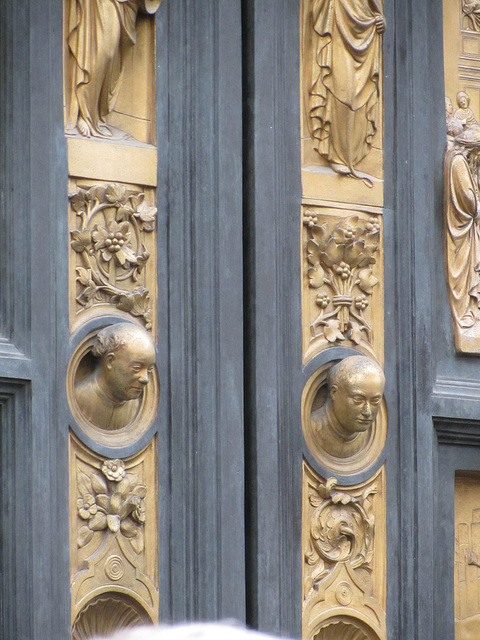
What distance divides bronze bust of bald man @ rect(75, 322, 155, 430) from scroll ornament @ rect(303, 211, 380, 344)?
603 mm

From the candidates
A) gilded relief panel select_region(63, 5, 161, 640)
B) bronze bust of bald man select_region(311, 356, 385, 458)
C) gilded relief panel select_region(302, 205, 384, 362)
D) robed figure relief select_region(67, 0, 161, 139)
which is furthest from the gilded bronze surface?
robed figure relief select_region(67, 0, 161, 139)

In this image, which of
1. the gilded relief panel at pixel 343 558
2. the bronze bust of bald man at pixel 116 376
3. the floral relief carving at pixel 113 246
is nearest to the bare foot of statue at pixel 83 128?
the floral relief carving at pixel 113 246

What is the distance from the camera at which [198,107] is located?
4395mm

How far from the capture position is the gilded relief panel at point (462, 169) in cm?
474

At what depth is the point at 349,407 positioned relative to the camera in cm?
439

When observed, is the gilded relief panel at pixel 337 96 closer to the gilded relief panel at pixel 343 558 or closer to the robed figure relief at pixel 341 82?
the robed figure relief at pixel 341 82

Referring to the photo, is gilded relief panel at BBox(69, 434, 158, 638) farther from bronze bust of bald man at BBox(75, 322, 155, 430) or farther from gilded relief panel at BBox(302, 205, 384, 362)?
gilded relief panel at BBox(302, 205, 384, 362)

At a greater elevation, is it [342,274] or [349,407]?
[342,274]

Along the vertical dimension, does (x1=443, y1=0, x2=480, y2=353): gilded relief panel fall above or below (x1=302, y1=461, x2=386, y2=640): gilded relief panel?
above

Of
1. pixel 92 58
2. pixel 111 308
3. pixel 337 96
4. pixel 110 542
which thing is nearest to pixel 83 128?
pixel 92 58

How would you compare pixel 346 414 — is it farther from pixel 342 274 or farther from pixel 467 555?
pixel 467 555

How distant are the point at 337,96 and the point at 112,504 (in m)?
1.41

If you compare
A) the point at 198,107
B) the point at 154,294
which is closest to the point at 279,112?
the point at 198,107

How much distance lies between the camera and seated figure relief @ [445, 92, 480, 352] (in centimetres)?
474
